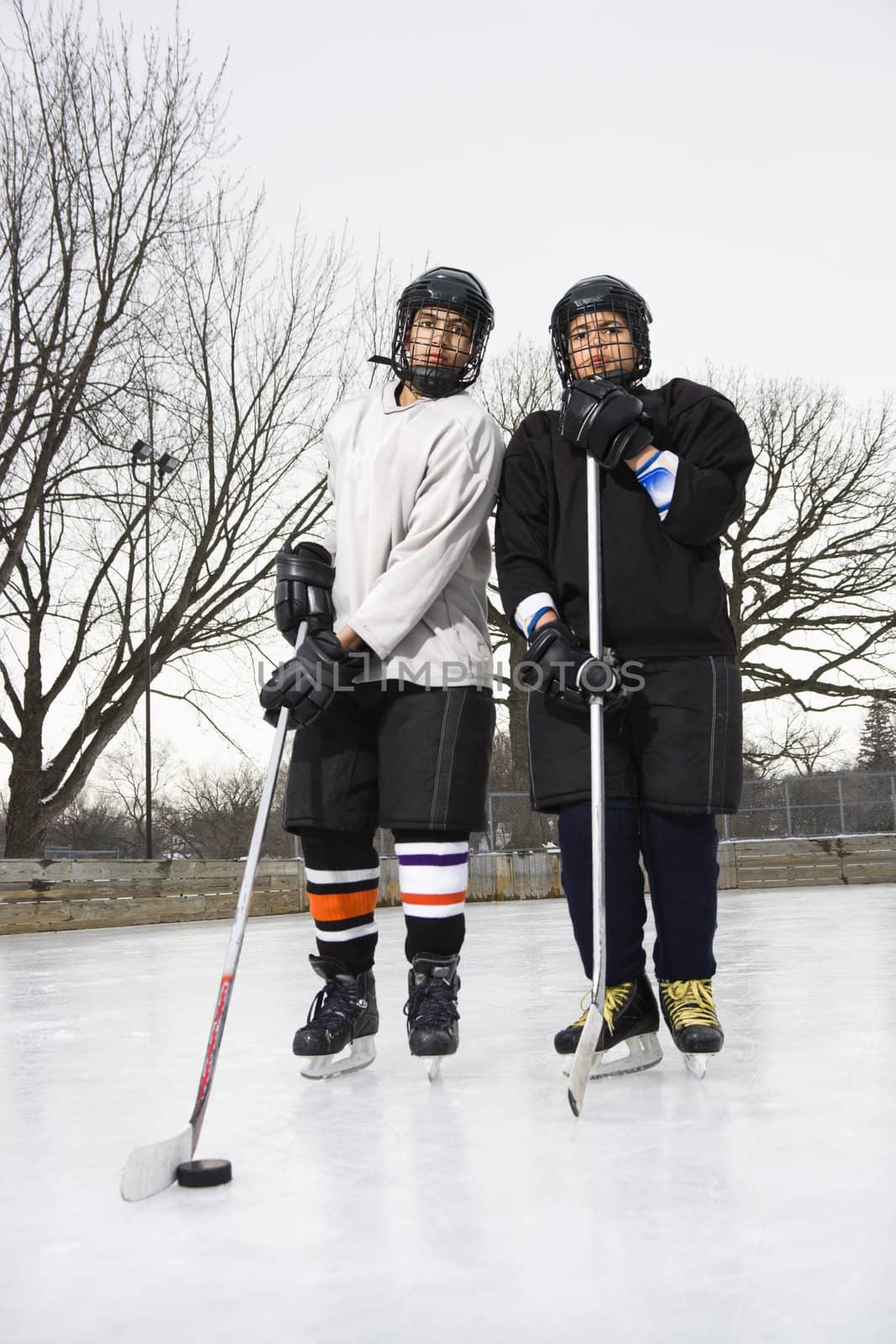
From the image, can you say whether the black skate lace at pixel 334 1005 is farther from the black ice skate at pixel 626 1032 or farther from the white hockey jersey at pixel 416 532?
the white hockey jersey at pixel 416 532

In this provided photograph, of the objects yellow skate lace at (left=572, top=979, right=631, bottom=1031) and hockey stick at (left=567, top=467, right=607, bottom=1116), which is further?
yellow skate lace at (left=572, top=979, right=631, bottom=1031)

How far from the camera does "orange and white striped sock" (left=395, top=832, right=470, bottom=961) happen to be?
220 cm

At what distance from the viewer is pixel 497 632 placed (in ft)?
55.7

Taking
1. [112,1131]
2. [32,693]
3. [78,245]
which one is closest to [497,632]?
[32,693]

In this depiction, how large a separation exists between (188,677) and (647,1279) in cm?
1174

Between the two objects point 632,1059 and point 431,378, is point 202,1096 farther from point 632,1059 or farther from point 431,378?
point 431,378

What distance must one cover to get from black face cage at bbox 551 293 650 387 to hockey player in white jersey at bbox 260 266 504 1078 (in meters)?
0.18

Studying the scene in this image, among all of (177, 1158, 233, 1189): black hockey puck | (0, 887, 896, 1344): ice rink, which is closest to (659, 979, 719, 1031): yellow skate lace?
(0, 887, 896, 1344): ice rink

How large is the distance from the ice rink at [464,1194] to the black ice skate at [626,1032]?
5cm

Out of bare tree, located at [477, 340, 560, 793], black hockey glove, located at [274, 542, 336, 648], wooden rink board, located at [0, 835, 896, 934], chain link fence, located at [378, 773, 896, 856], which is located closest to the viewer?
black hockey glove, located at [274, 542, 336, 648]

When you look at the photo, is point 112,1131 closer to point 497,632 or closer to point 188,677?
point 188,677

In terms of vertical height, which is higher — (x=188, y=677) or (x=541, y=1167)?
(x=188, y=677)

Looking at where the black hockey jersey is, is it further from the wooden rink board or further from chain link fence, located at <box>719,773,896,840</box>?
chain link fence, located at <box>719,773,896,840</box>

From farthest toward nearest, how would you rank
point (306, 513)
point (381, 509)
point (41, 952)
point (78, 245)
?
point (306, 513) < point (78, 245) < point (41, 952) < point (381, 509)
